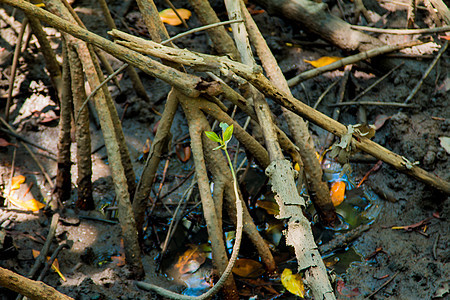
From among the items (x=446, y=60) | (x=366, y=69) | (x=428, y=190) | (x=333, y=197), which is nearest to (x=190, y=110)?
(x=333, y=197)

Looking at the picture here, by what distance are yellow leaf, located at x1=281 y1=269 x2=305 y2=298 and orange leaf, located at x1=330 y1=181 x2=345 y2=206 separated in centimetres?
84

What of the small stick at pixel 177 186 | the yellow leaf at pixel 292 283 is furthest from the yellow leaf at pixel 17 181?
the yellow leaf at pixel 292 283

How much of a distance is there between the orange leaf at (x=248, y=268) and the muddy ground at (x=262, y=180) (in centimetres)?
7

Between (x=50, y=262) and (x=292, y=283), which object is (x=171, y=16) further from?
(x=292, y=283)

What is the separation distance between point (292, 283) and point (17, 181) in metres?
2.52

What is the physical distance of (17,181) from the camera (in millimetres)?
3637

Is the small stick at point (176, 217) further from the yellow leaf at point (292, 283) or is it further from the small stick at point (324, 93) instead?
the small stick at point (324, 93)

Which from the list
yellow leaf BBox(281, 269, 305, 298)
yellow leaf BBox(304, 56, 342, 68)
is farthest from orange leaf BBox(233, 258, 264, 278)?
yellow leaf BBox(304, 56, 342, 68)

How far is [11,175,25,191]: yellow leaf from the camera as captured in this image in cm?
360

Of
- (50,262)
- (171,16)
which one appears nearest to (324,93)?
(171,16)

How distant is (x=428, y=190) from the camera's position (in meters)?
3.16

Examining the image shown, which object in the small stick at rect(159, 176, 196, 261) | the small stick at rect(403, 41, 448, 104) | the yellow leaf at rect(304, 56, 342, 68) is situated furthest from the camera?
the yellow leaf at rect(304, 56, 342, 68)

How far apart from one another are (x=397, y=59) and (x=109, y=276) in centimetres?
322

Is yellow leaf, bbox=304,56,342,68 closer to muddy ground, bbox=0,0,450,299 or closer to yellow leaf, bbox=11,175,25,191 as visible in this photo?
muddy ground, bbox=0,0,450,299
